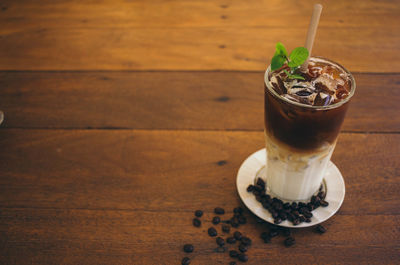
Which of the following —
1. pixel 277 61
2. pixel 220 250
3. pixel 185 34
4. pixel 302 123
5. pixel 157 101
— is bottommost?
pixel 220 250

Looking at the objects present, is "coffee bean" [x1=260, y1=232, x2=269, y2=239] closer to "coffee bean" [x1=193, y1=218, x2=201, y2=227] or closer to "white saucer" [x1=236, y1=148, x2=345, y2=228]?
"white saucer" [x1=236, y1=148, x2=345, y2=228]

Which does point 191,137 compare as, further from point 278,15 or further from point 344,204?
point 278,15

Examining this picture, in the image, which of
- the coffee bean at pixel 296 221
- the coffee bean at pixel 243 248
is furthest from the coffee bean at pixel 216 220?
the coffee bean at pixel 296 221

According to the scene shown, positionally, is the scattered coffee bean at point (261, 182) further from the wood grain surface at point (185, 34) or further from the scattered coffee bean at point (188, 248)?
the wood grain surface at point (185, 34)

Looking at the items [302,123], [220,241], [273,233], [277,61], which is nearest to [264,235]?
[273,233]

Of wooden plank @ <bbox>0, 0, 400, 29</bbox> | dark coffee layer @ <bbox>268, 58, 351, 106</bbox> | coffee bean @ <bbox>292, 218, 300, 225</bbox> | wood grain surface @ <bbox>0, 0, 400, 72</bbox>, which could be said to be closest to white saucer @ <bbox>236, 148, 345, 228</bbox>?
coffee bean @ <bbox>292, 218, 300, 225</bbox>

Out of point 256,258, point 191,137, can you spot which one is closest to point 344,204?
point 256,258

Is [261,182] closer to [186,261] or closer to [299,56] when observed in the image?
[186,261]
